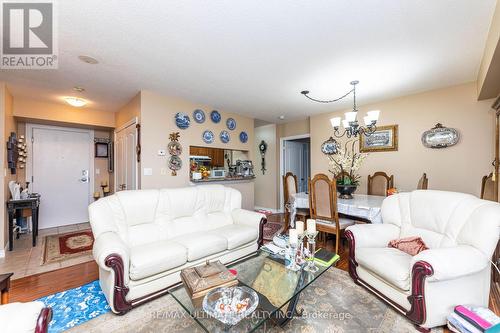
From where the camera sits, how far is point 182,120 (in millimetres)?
3941

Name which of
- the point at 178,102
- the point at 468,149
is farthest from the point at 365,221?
the point at 178,102

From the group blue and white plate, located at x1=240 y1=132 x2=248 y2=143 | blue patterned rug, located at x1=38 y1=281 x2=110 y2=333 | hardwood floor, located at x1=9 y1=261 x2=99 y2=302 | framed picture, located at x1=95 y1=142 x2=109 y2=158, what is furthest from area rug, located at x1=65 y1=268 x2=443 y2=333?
framed picture, located at x1=95 y1=142 x2=109 y2=158

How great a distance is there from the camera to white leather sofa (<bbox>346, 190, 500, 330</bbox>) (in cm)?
153

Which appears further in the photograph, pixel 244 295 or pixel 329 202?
pixel 329 202

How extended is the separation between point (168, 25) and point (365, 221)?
3251 mm

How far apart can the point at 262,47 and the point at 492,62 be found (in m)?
2.23

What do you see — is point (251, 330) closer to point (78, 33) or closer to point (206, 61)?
point (206, 61)

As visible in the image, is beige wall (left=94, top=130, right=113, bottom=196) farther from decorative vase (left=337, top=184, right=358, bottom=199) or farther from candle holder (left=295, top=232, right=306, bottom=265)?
decorative vase (left=337, top=184, right=358, bottom=199)

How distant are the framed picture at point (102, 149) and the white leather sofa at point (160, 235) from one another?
3.36 m

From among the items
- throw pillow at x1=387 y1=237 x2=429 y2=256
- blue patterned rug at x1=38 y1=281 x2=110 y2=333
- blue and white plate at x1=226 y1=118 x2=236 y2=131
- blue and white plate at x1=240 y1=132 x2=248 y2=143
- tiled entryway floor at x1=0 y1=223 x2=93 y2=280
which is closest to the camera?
blue patterned rug at x1=38 y1=281 x2=110 y2=333

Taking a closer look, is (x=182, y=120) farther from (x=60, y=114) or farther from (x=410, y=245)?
(x=410, y=245)

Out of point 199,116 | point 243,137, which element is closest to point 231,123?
point 243,137

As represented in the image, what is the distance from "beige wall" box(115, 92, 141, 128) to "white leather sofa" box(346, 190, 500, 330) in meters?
3.62

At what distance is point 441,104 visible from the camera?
3.38m
